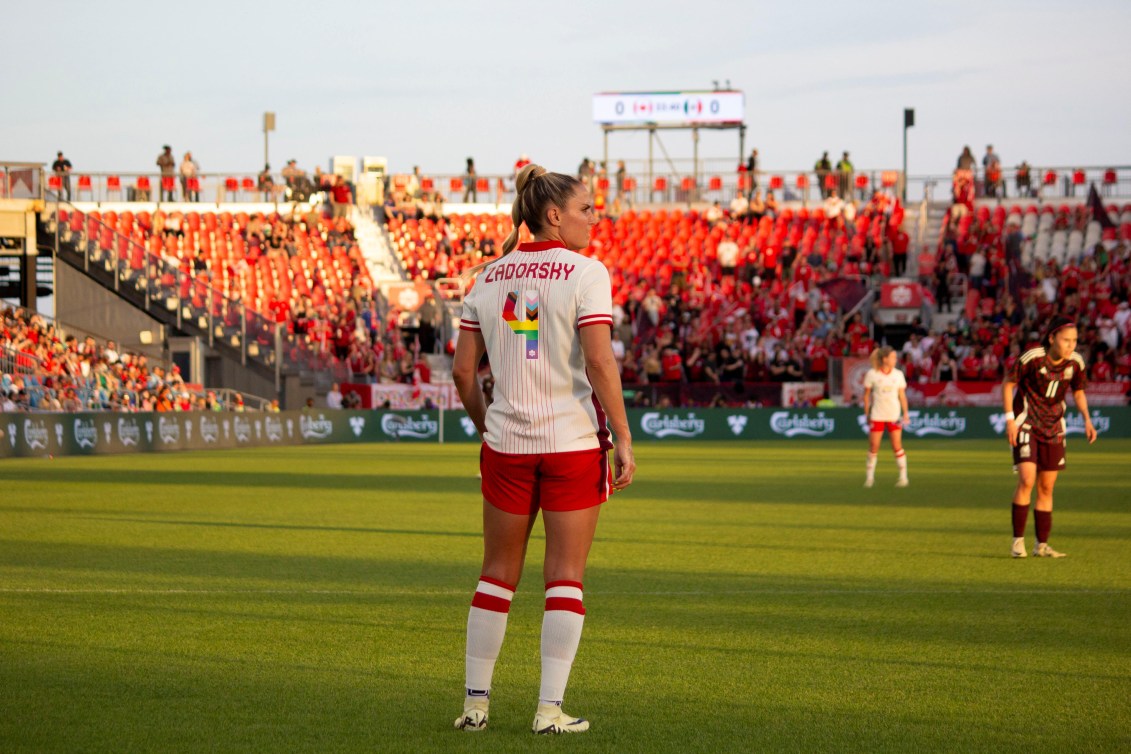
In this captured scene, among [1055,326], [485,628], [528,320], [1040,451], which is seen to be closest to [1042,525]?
[1040,451]

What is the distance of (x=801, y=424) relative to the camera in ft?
126

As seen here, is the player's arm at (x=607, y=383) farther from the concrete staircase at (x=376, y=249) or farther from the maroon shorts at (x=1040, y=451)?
the concrete staircase at (x=376, y=249)

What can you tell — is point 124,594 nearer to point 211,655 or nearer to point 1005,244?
point 211,655

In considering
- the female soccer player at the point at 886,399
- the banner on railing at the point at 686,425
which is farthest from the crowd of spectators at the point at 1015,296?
the female soccer player at the point at 886,399

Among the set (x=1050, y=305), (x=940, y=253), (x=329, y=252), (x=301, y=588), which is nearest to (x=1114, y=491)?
(x=301, y=588)

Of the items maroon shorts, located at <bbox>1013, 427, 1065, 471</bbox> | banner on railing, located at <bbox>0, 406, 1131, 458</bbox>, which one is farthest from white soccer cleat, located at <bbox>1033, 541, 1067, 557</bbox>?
banner on railing, located at <bbox>0, 406, 1131, 458</bbox>

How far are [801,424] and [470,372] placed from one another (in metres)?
33.1

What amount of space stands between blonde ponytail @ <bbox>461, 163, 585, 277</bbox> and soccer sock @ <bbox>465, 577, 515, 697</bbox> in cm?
136

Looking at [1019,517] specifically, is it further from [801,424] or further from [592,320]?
A: [801,424]

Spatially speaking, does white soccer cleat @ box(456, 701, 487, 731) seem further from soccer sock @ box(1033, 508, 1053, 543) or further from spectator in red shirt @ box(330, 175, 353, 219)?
spectator in red shirt @ box(330, 175, 353, 219)

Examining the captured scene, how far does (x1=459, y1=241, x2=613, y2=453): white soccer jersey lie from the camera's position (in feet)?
19.1

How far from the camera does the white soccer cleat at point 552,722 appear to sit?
5906 mm

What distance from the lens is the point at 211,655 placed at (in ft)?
25.6

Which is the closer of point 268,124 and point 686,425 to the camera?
point 686,425
